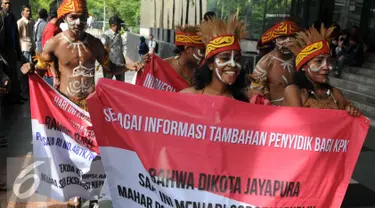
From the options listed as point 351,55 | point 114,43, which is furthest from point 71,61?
point 351,55

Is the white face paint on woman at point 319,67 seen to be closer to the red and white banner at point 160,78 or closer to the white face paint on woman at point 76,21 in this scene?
the red and white banner at point 160,78

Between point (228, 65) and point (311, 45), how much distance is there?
71cm

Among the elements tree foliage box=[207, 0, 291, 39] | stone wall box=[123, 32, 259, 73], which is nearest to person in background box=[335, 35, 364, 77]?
stone wall box=[123, 32, 259, 73]

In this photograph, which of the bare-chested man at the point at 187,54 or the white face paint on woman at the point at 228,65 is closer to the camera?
the white face paint on woman at the point at 228,65

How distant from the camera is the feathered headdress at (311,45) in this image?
325 cm

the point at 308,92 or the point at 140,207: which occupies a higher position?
the point at 308,92

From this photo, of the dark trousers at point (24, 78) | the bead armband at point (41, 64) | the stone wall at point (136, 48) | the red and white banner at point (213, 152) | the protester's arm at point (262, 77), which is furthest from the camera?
the stone wall at point (136, 48)

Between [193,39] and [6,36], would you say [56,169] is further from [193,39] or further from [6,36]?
Answer: [6,36]

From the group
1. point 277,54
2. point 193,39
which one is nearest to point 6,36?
point 193,39

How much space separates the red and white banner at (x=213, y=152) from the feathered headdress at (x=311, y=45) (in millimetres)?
645

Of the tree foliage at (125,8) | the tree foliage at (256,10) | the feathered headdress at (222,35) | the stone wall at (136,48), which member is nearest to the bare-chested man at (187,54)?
the feathered headdress at (222,35)

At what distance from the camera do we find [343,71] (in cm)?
1221

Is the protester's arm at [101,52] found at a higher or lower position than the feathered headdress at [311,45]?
lower

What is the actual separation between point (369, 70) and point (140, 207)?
9.86 m
